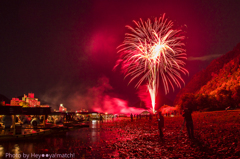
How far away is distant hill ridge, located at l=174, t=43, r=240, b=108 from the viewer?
59.5 metres

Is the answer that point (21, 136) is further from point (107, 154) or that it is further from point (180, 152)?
point (180, 152)

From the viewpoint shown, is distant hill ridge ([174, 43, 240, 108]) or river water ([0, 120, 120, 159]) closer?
river water ([0, 120, 120, 159])

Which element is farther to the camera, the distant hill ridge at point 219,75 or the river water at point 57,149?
the distant hill ridge at point 219,75

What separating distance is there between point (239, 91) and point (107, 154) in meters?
48.8

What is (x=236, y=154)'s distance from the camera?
862cm

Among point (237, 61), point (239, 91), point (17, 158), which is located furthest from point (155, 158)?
point (237, 61)

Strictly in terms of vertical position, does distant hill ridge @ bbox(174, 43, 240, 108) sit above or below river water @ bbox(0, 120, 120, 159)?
above

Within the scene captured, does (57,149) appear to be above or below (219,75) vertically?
below

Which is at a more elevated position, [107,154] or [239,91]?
[239,91]

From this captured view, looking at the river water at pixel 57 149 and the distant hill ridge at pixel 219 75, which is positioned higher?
the distant hill ridge at pixel 219 75

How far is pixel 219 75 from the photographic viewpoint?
77875 mm

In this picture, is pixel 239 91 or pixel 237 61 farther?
pixel 237 61

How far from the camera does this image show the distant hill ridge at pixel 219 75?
59.5m

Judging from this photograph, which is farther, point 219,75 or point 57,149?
point 219,75
